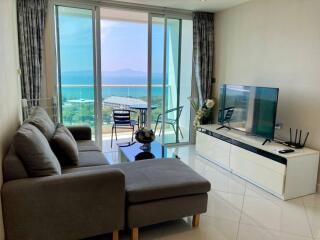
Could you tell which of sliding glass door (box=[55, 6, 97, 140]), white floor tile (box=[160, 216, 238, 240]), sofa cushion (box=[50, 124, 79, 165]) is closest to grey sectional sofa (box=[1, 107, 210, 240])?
white floor tile (box=[160, 216, 238, 240])

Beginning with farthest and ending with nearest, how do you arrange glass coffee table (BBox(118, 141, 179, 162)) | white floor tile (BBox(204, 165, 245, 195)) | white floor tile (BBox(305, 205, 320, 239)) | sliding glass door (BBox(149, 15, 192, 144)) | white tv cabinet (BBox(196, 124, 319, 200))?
sliding glass door (BBox(149, 15, 192, 144))
white floor tile (BBox(204, 165, 245, 195))
glass coffee table (BBox(118, 141, 179, 162))
white tv cabinet (BBox(196, 124, 319, 200))
white floor tile (BBox(305, 205, 320, 239))

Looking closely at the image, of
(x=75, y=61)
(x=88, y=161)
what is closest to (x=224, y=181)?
(x=88, y=161)

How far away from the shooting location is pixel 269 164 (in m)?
3.14

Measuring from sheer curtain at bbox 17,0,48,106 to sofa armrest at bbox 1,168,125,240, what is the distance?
2371mm

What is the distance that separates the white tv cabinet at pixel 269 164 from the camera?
2.98 m

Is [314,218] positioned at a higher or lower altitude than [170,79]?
lower

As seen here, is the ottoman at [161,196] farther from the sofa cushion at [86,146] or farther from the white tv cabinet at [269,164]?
the white tv cabinet at [269,164]

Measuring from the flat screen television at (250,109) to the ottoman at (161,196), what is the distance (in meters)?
1.47

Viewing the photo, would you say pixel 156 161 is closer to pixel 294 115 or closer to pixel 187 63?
pixel 294 115

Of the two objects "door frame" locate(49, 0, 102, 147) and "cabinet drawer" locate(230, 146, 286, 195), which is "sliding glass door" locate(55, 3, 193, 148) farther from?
"cabinet drawer" locate(230, 146, 286, 195)

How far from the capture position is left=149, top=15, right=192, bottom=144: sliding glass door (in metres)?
4.72

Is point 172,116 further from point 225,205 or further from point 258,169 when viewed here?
point 225,205

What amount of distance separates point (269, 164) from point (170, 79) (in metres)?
2.52

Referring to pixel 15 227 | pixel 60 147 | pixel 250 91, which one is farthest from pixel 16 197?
pixel 250 91
